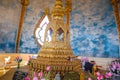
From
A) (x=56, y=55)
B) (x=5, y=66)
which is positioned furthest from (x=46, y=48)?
(x=5, y=66)

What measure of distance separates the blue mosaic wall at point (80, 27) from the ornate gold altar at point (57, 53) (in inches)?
137

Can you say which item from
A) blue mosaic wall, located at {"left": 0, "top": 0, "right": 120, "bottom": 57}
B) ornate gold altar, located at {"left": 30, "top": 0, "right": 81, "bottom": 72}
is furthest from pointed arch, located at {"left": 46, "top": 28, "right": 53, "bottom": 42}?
Answer: blue mosaic wall, located at {"left": 0, "top": 0, "right": 120, "bottom": 57}

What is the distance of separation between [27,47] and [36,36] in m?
0.71

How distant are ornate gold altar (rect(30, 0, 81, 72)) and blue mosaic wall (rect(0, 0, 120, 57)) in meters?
3.48

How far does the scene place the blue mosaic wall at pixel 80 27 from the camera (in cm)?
652

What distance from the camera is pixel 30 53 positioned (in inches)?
293

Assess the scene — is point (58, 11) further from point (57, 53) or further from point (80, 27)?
point (80, 27)

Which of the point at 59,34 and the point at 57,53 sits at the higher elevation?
the point at 59,34

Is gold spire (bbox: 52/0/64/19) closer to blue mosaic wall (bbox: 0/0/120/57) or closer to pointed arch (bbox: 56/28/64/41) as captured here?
pointed arch (bbox: 56/28/64/41)

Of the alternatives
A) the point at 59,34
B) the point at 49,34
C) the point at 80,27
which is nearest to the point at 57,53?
the point at 59,34

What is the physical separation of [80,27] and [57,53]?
4.17 meters

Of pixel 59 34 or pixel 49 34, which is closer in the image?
pixel 59 34

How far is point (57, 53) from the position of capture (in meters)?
3.18

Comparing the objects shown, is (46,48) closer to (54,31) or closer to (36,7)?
(54,31)
